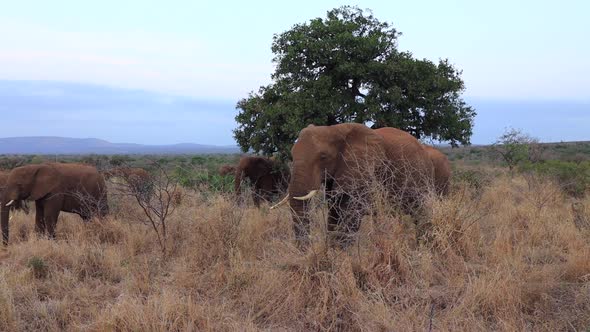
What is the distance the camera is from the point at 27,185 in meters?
9.58

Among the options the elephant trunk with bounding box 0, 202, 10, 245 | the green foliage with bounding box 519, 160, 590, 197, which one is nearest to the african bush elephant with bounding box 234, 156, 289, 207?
the elephant trunk with bounding box 0, 202, 10, 245

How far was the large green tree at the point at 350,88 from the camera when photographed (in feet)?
38.7

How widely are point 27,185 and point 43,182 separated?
11.2 inches

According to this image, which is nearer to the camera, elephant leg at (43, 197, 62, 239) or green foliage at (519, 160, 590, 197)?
elephant leg at (43, 197, 62, 239)

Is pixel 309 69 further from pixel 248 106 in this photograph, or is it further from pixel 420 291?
pixel 420 291

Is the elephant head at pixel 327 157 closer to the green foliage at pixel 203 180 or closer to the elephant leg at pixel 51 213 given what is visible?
the green foliage at pixel 203 180

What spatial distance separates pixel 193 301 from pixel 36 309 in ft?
5.31

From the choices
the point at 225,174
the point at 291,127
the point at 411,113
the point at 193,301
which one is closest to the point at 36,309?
the point at 193,301

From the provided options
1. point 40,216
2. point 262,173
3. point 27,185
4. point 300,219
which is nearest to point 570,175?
point 262,173

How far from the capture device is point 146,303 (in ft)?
16.5

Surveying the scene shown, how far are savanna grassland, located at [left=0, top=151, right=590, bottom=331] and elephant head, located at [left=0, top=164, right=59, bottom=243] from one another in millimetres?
2111

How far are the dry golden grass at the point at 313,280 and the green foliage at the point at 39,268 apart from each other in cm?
2

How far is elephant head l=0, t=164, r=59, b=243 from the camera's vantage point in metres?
9.22

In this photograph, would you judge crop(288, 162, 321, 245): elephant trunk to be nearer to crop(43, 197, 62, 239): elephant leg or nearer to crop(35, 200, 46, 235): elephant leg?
crop(43, 197, 62, 239): elephant leg
